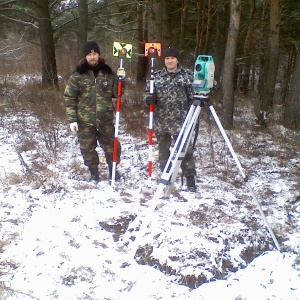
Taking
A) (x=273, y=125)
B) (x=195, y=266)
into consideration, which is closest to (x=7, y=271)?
(x=195, y=266)

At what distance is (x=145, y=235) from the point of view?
370 centimetres

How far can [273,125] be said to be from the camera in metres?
7.80

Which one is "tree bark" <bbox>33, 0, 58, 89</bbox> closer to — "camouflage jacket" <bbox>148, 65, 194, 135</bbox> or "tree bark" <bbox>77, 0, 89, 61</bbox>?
"tree bark" <bbox>77, 0, 89, 61</bbox>

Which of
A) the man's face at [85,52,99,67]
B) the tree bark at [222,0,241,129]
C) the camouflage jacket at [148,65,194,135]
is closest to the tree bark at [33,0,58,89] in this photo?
the tree bark at [222,0,241,129]

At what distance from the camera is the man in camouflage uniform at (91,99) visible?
440 centimetres

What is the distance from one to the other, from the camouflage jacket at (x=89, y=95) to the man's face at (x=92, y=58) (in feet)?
0.27

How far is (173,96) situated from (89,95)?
1095 mm

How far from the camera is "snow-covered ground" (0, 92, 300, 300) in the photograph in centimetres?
306

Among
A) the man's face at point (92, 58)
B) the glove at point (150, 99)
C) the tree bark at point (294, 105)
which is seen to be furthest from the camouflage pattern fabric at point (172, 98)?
the tree bark at point (294, 105)

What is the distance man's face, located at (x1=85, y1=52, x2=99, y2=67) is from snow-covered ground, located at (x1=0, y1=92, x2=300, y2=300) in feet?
5.35

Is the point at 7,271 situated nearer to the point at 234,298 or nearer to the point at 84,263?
the point at 84,263

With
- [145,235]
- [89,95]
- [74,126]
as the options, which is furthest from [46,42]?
[145,235]

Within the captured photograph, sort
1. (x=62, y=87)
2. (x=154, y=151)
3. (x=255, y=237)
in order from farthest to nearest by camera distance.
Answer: (x=62, y=87) → (x=154, y=151) → (x=255, y=237)

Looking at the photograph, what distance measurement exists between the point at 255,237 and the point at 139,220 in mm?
1275
